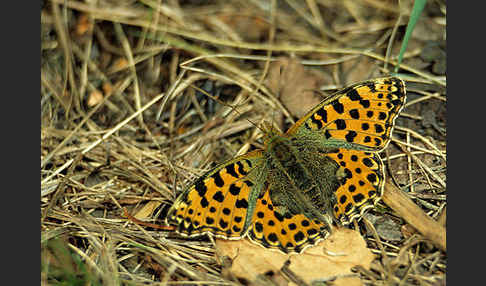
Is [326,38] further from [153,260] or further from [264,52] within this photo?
[153,260]

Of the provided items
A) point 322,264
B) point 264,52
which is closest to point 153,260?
point 322,264

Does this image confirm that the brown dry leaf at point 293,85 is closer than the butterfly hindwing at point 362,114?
No

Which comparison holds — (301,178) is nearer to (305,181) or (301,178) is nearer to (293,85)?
(305,181)

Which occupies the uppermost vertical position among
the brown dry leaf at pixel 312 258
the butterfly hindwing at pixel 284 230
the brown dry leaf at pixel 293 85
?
the brown dry leaf at pixel 293 85

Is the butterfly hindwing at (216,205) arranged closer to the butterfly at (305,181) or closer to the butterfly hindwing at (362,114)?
the butterfly at (305,181)

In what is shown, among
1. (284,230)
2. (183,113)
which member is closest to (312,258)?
(284,230)

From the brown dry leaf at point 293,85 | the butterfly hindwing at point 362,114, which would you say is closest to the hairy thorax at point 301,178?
the butterfly hindwing at point 362,114
